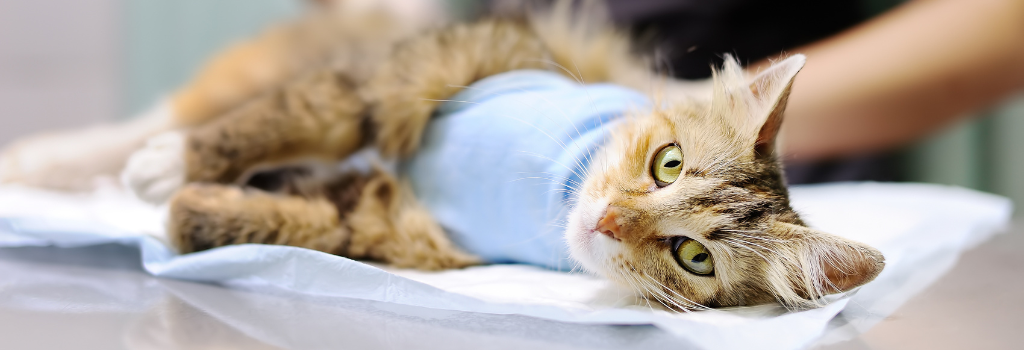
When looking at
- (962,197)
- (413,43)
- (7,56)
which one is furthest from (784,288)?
(7,56)

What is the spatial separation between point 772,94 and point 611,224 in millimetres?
287

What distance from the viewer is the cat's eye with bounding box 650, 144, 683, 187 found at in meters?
0.81

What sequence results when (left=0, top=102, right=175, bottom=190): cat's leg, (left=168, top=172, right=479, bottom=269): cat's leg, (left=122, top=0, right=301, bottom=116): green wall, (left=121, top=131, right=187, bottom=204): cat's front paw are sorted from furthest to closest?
1. (left=122, top=0, right=301, bottom=116): green wall
2. (left=0, top=102, right=175, bottom=190): cat's leg
3. (left=121, top=131, right=187, bottom=204): cat's front paw
4. (left=168, top=172, right=479, bottom=269): cat's leg

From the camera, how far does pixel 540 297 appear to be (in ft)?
2.55

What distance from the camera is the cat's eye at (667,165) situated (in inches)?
32.0

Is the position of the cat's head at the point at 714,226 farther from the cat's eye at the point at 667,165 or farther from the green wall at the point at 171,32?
the green wall at the point at 171,32

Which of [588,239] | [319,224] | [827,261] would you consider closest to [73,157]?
[319,224]

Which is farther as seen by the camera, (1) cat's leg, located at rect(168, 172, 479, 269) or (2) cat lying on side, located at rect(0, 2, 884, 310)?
(1) cat's leg, located at rect(168, 172, 479, 269)

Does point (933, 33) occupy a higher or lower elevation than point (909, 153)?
higher

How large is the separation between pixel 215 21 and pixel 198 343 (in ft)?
9.81

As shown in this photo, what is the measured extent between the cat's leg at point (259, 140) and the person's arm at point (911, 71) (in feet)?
3.14

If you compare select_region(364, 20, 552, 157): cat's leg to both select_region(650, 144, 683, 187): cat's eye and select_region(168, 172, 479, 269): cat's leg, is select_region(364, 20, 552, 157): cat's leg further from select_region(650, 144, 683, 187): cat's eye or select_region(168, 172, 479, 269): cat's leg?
select_region(650, 144, 683, 187): cat's eye

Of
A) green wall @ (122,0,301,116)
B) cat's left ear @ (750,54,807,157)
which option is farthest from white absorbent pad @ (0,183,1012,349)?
green wall @ (122,0,301,116)

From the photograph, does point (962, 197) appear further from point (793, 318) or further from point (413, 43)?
point (413, 43)
